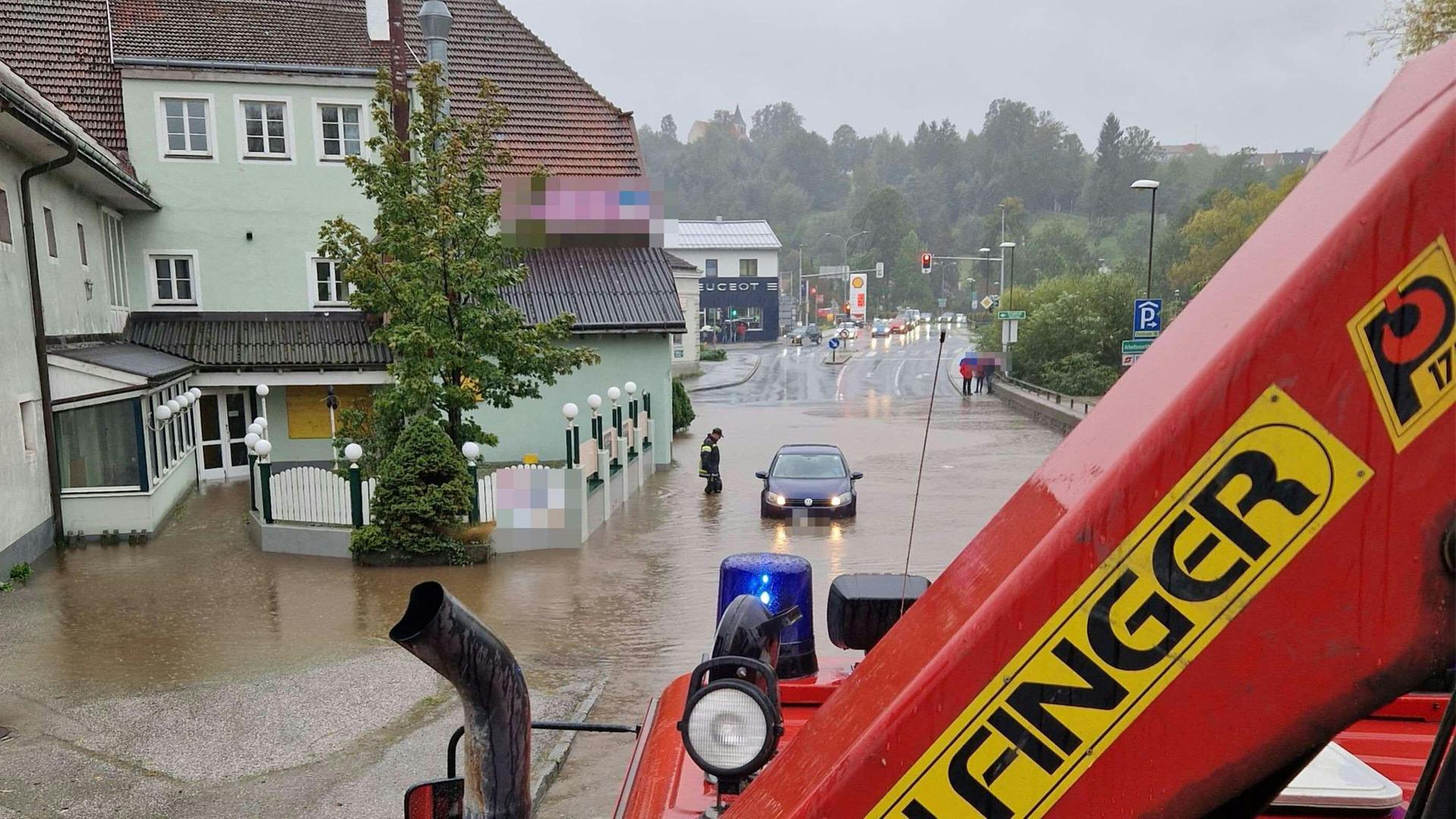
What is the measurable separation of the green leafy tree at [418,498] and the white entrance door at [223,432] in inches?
372

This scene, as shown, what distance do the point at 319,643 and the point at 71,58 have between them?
17.7m

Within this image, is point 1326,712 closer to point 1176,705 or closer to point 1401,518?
point 1176,705

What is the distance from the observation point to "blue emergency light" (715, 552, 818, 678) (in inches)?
164

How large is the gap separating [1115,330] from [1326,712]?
138ft

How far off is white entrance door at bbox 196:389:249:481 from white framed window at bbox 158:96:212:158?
201 inches

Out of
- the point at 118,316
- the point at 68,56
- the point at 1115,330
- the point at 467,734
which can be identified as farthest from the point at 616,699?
the point at 1115,330

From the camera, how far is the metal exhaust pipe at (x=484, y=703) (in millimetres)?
2266

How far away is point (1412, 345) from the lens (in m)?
1.50

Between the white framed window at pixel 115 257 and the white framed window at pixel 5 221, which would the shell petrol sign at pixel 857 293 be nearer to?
the white framed window at pixel 115 257

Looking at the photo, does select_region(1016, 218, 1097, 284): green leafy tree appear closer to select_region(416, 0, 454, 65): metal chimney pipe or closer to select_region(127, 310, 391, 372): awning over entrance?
select_region(127, 310, 391, 372): awning over entrance

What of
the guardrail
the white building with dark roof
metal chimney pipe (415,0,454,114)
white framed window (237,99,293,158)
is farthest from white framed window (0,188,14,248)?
the white building with dark roof

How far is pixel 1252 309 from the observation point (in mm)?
1607

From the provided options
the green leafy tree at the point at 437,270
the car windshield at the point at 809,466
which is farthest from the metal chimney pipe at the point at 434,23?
the car windshield at the point at 809,466

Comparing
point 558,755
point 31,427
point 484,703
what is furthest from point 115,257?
point 484,703
